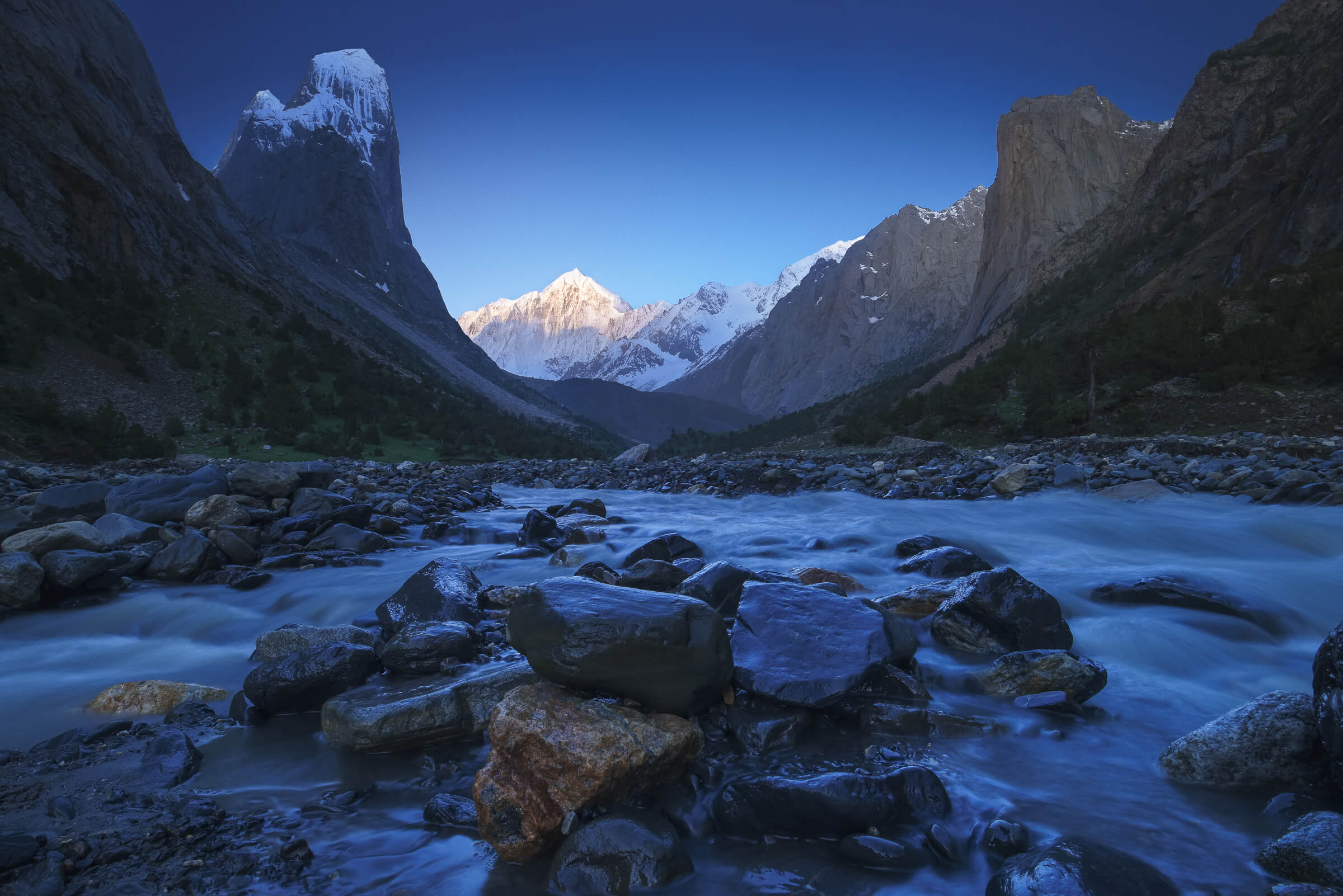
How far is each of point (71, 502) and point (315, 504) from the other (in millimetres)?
2734

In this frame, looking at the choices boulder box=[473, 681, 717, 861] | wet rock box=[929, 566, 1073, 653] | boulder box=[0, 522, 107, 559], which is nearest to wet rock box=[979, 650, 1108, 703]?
wet rock box=[929, 566, 1073, 653]

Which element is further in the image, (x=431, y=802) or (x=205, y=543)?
(x=205, y=543)

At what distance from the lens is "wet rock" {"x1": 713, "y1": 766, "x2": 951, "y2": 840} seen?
2.42 meters

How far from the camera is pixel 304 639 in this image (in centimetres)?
419

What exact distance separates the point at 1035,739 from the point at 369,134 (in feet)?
417

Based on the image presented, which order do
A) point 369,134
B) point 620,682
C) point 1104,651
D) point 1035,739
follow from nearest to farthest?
point 620,682
point 1035,739
point 1104,651
point 369,134

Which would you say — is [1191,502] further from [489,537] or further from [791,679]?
[489,537]

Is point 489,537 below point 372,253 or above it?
below

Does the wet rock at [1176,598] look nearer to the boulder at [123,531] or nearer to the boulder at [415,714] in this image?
the boulder at [415,714]

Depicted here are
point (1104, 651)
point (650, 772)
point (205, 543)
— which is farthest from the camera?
point (205, 543)

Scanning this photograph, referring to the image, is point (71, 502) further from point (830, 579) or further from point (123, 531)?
point (830, 579)

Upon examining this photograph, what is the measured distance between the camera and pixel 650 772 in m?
2.66

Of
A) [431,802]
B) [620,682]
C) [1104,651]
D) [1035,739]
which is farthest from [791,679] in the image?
[1104,651]

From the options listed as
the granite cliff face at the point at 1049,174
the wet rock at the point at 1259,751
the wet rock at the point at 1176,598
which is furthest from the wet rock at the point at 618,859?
the granite cliff face at the point at 1049,174
